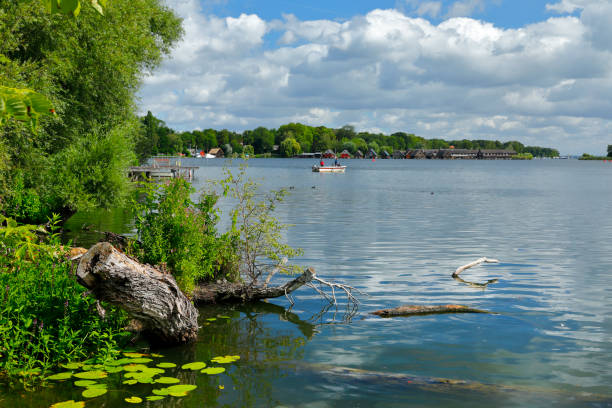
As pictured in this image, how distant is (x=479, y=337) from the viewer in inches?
482

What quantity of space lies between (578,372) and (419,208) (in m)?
37.7

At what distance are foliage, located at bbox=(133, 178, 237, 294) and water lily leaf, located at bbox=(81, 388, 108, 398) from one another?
4.52 meters

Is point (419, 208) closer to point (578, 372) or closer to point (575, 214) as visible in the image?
point (575, 214)

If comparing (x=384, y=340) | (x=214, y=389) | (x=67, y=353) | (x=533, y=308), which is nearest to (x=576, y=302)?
(x=533, y=308)

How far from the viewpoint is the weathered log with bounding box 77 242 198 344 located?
8.86 m

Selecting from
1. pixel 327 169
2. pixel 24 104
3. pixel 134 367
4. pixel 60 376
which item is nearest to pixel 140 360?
pixel 134 367

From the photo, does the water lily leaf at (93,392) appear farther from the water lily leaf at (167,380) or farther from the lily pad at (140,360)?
the lily pad at (140,360)

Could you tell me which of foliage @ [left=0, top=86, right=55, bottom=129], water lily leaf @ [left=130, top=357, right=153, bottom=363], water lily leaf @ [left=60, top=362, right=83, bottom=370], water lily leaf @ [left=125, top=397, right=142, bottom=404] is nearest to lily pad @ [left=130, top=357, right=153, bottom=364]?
water lily leaf @ [left=130, top=357, right=153, bottom=363]

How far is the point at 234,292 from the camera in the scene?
563 inches

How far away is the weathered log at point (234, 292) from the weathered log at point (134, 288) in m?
3.61

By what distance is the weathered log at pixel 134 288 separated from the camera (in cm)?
886

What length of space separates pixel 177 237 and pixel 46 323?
174 inches

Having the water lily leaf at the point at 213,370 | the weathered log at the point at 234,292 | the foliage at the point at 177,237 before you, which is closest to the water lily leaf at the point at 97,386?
the water lily leaf at the point at 213,370

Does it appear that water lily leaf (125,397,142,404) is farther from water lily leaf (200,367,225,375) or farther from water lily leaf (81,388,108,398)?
water lily leaf (200,367,225,375)
